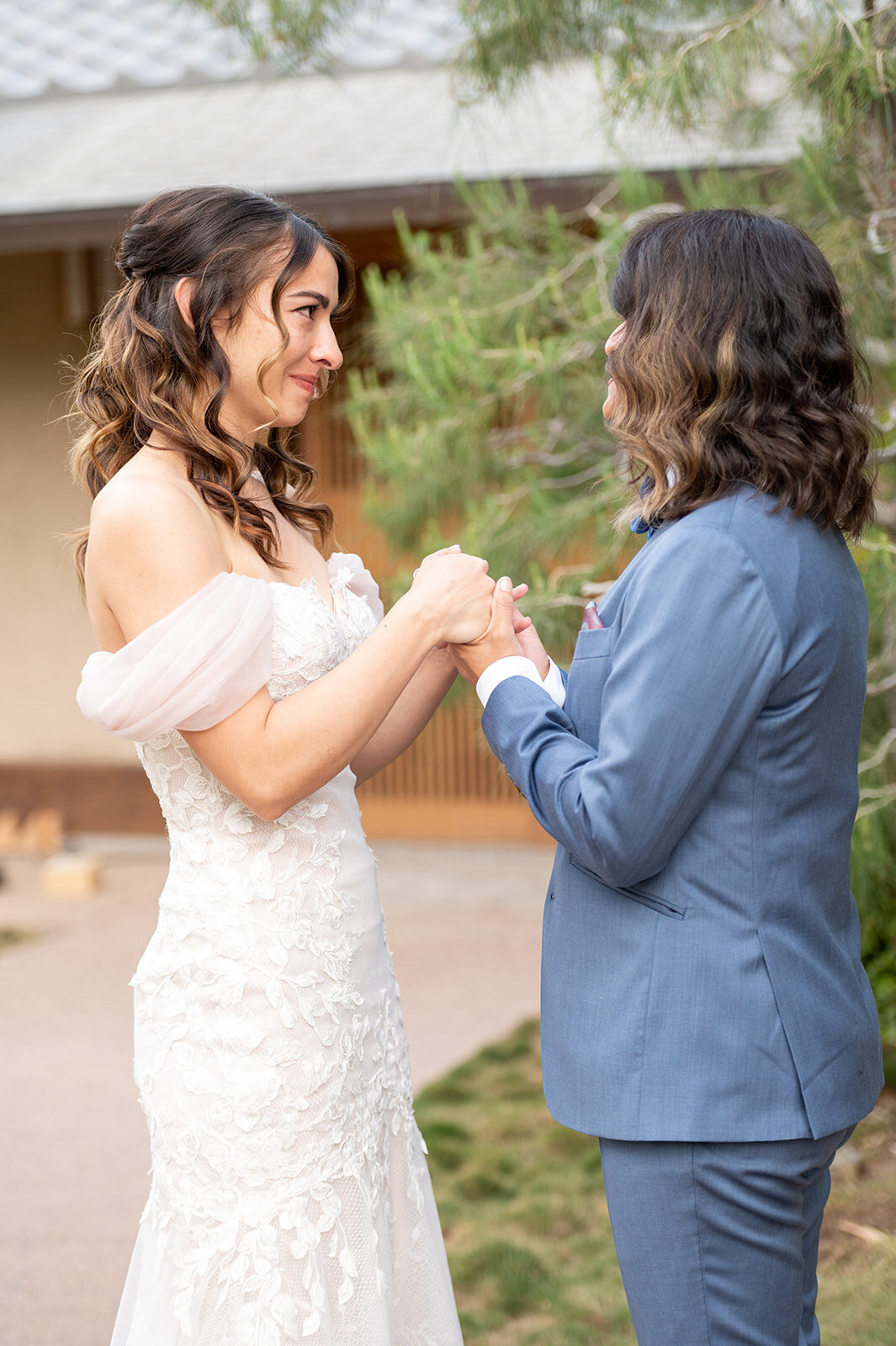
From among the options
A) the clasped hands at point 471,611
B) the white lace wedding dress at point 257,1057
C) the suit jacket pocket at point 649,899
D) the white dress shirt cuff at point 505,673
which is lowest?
the white lace wedding dress at point 257,1057

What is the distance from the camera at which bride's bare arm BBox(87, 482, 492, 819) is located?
160cm

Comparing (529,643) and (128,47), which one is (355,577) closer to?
(529,643)

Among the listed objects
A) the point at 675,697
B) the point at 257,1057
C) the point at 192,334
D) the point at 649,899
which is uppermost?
the point at 192,334

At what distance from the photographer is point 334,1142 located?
1757 millimetres

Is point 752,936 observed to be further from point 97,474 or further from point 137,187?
point 137,187

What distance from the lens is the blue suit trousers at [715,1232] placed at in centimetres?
142

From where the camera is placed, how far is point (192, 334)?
1.75 m

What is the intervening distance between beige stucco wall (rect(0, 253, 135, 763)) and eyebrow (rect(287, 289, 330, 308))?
578cm

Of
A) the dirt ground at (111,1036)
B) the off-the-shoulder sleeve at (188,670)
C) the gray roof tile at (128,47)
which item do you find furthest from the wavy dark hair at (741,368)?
the gray roof tile at (128,47)

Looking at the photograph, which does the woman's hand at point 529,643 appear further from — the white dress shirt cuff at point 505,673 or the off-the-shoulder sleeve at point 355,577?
the off-the-shoulder sleeve at point 355,577

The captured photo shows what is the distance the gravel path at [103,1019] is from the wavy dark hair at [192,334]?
1.98 meters

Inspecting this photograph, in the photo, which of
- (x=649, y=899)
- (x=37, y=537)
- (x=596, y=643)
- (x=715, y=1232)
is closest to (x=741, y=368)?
(x=596, y=643)

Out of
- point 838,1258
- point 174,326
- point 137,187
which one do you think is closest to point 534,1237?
point 838,1258

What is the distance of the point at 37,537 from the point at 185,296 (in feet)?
20.2
